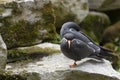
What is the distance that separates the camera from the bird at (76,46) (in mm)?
6535

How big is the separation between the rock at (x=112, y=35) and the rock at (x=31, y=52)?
10.3 ft

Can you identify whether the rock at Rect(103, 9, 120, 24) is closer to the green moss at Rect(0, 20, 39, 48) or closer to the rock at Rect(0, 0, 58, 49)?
the rock at Rect(0, 0, 58, 49)

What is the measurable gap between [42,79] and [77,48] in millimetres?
636

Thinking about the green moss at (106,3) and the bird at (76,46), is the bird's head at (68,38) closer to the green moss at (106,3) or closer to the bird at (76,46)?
the bird at (76,46)

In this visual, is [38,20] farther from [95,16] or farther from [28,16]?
[95,16]

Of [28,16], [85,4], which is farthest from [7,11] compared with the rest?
[85,4]

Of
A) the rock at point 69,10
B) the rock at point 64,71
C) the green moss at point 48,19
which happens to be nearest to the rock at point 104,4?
the rock at point 69,10

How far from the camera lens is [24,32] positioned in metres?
7.36

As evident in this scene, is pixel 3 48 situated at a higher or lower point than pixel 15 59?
higher

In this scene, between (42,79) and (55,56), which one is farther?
(55,56)

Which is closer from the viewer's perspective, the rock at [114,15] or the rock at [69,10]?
the rock at [69,10]

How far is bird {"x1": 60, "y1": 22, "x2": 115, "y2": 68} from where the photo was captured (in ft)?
21.4

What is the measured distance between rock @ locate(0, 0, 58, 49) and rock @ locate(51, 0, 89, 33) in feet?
4.50

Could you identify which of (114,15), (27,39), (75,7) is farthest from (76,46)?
(114,15)
